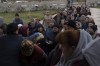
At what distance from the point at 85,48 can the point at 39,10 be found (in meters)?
43.5

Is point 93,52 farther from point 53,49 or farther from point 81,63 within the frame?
point 53,49

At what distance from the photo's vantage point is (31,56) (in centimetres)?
601

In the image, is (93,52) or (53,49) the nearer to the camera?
(93,52)

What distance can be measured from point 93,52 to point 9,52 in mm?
2838

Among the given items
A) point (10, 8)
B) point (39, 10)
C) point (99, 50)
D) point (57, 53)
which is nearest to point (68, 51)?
point (99, 50)

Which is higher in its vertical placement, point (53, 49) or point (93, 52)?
point (93, 52)

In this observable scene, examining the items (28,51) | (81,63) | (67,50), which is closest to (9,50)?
(28,51)

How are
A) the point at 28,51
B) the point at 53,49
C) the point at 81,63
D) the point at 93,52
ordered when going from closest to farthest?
the point at 93,52 < the point at 81,63 < the point at 28,51 < the point at 53,49

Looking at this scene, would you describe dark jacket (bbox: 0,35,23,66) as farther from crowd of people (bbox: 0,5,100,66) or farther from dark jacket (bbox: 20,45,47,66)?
dark jacket (bbox: 20,45,47,66)

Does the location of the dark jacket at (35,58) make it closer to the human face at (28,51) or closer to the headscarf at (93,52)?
the human face at (28,51)

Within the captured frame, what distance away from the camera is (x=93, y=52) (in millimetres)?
3451

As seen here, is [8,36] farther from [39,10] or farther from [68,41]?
[39,10]

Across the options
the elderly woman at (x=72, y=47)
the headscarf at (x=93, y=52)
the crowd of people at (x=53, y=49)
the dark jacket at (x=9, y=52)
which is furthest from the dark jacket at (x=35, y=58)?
the headscarf at (x=93, y=52)

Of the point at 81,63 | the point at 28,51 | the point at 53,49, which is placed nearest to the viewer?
the point at 81,63
